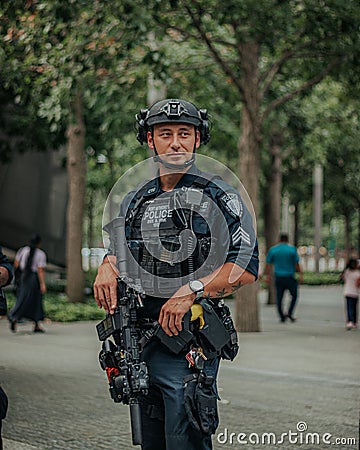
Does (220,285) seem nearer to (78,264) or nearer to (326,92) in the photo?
(78,264)

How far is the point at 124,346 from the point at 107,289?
0.26m

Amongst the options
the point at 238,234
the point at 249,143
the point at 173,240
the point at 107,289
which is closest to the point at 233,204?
the point at 238,234

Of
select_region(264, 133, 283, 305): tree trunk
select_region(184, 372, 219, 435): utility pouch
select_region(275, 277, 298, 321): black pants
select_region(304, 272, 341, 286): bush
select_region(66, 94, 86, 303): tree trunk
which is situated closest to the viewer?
select_region(184, 372, 219, 435): utility pouch

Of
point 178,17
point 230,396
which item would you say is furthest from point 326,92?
point 230,396

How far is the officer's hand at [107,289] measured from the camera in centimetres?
411

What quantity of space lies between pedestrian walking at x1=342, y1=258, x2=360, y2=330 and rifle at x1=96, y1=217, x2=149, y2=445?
12.5 m

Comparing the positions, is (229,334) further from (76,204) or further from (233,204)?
(76,204)

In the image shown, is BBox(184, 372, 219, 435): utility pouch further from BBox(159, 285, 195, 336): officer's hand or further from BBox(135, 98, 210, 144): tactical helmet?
BBox(135, 98, 210, 144): tactical helmet

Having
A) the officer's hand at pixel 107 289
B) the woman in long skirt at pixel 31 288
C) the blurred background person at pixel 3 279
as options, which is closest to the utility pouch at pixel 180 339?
the officer's hand at pixel 107 289

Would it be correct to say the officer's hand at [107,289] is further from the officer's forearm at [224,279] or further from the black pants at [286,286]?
the black pants at [286,286]

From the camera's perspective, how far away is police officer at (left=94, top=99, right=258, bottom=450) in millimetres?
4004

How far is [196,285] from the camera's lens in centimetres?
400

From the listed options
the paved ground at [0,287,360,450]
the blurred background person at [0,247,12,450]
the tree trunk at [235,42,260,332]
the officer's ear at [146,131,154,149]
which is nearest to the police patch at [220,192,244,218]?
the officer's ear at [146,131,154,149]

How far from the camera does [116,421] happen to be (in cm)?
771
